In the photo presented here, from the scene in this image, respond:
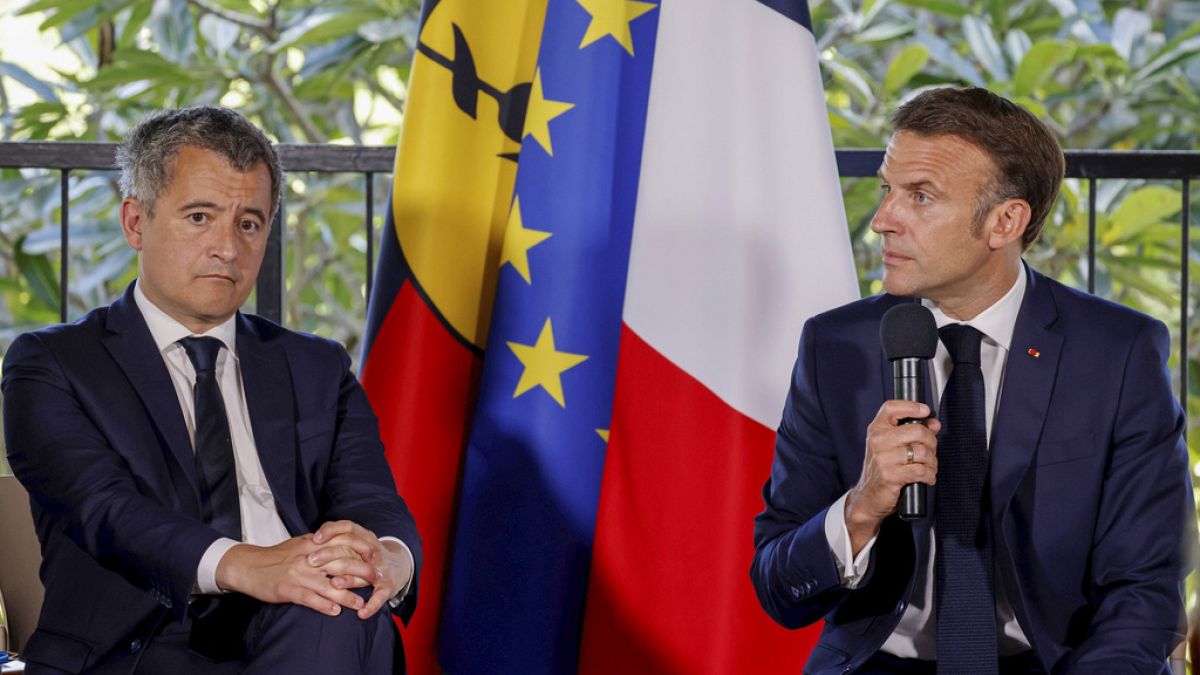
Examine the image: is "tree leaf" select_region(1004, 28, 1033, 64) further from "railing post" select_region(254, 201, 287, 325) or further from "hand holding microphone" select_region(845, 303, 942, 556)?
"hand holding microphone" select_region(845, 303, 942, 556)

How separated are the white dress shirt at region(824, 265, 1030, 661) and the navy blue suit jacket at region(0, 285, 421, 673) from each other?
0.66 m

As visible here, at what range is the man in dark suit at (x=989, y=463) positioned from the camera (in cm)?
182

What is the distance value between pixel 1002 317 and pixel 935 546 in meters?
0.36

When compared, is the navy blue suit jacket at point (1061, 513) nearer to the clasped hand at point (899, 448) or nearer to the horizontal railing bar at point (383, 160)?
the clasped hand at point (899, 448)

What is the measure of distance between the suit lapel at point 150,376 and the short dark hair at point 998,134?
1.15 meters

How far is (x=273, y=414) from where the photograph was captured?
2096mm

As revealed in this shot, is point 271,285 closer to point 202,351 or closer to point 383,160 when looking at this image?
point 383,160

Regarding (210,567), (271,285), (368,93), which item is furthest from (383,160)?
(368,93)

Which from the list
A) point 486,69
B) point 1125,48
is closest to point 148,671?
point 486,69

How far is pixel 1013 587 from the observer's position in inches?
73.2

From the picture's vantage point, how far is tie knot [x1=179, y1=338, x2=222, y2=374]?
2.05m

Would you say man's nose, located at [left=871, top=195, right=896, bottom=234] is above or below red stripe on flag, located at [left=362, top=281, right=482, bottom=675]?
Answer: above

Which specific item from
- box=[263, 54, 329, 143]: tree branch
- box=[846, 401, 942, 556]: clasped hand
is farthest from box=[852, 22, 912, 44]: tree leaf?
box=[846, 401, 942, 556]: clasped hand

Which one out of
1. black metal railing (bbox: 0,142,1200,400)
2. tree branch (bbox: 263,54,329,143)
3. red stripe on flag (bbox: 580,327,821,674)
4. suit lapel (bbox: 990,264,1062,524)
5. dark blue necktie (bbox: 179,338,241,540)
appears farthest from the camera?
tree branch (bbox: 263,54,329,143)
